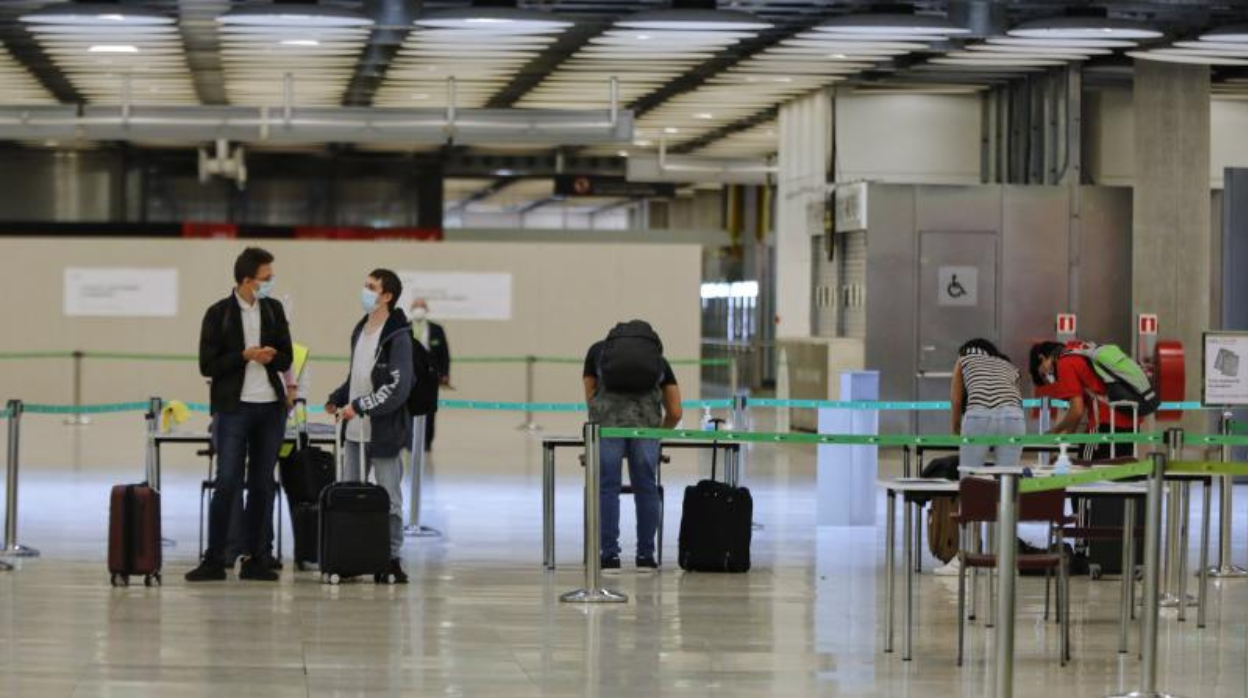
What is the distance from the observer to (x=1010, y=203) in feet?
76.6

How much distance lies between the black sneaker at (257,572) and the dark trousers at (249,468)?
0.06 meters

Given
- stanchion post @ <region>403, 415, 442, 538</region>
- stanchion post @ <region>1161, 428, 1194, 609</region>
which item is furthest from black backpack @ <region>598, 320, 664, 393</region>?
stanchion post @ <region>1161, 428, 1194, 609</region>

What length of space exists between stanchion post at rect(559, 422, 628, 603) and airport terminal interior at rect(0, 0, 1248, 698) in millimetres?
36

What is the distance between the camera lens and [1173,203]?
22.4 meters

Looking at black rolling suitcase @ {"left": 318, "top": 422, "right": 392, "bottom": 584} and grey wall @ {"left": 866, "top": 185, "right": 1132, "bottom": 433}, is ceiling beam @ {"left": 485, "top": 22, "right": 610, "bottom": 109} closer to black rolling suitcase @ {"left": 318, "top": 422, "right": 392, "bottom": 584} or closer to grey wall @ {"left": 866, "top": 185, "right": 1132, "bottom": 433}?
grey wall @ {"left": 866, "top": 185, "right": 1132, "bottom": 433}

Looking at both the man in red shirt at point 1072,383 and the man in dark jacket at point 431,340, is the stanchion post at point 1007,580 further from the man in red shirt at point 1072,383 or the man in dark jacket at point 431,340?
the man in dark jacket at point 431,340

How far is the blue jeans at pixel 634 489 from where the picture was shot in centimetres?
1175

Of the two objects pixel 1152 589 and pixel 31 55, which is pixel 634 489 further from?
pixel 31 55

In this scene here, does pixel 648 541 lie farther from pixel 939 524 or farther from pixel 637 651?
pixel 637 651

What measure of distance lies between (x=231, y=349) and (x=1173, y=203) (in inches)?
543

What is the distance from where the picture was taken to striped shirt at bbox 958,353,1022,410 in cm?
1154

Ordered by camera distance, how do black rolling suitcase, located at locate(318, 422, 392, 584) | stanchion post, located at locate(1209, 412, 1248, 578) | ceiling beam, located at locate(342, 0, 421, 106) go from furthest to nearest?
ceiling beam, located at locate(342, 0, 421, 106)
stanchion post, located at locate(1209, 412, 1248, 578)
black rolling suitcase, located at locate(318, 422, 392, 584)

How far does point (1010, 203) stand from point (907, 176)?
2.04 m

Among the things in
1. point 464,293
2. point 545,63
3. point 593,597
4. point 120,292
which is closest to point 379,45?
point 545,63
